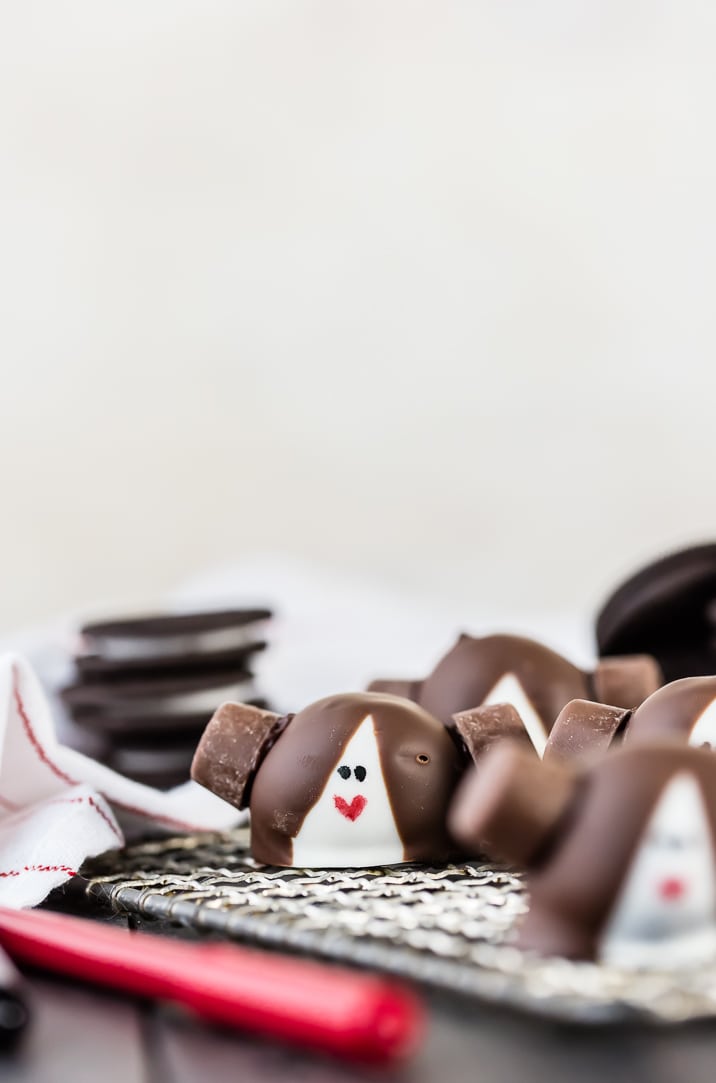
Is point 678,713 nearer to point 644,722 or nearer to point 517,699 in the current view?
point 644,722

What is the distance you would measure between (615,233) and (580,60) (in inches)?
8.8

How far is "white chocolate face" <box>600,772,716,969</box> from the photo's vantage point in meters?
0.39

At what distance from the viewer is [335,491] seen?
1.60m

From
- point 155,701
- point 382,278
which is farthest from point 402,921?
point 382,278

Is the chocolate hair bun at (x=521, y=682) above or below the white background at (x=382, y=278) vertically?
below

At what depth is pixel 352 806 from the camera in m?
0.56

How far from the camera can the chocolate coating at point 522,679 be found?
64 centimetres

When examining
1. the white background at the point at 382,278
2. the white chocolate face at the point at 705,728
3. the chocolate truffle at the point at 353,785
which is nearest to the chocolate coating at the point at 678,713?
the white chocolate face at the point at 705,728

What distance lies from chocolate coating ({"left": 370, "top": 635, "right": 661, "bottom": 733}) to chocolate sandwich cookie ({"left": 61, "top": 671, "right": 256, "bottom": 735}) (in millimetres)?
182

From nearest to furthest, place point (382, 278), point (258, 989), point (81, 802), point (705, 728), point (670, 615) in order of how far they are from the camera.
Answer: point (258, 989), point (705, 728), point (81, 802), point (670, 615), point (382, 278)

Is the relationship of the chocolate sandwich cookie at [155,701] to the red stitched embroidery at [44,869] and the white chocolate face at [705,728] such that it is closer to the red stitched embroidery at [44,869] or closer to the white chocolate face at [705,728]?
the red stitched embroidery at [44,869]

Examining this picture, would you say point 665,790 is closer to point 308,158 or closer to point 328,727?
point 328,727

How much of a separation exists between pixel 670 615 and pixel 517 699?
21 cm

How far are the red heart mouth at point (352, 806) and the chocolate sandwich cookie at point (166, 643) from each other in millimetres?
313
